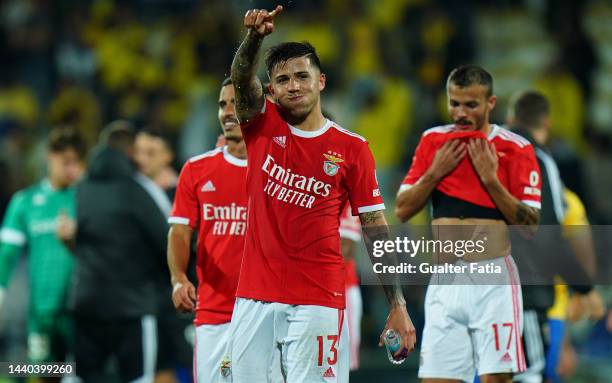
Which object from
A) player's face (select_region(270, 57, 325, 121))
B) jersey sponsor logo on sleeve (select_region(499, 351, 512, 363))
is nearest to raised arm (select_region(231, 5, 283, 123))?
player's face (select_region(270, 57, 325, 121))

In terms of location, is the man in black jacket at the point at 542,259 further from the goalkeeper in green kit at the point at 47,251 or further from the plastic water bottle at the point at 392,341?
the goalkeeper in green kit at the point at 47,251

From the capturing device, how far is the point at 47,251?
9047 millimetres

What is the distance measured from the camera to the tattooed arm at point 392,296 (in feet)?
18.1

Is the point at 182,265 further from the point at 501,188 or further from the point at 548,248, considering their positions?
the point at 548,248

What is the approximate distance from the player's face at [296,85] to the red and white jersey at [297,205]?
0.11 m

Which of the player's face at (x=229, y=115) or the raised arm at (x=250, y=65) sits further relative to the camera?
the player's face at (x=229, y=115)

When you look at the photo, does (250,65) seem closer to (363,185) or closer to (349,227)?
(363,185)

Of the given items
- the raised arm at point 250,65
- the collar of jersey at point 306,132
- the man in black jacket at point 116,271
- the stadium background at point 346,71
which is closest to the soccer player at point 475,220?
the collar of jersey at point 306,132

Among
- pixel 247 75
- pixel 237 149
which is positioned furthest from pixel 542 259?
pixel 247 75

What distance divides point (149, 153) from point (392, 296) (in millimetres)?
4331

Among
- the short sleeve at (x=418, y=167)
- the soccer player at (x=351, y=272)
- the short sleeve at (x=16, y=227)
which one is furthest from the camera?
the short sleeve at (x=16, y=227)

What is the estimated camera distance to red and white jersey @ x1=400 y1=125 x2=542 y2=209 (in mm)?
6527

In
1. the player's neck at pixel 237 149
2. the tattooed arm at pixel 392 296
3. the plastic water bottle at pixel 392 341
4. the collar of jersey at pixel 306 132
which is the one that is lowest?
the plastic water bottle at pixel 392 341

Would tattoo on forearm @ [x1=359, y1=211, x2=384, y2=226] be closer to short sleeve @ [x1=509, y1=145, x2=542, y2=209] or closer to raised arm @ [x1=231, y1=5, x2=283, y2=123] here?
raised arm @ [x1=231, y1=5, x2=283, y2=123]
